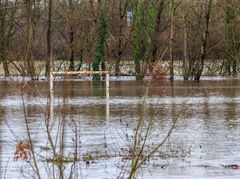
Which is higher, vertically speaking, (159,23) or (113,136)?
(159,23)

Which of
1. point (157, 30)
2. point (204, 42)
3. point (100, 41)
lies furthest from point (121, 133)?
point (157, 30)

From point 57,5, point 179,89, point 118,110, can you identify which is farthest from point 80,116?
point 57,5

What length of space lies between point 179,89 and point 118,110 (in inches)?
519

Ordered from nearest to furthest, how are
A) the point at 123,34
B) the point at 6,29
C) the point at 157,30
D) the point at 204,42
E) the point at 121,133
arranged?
the point at 121,133, the point at 204,42, the point at 157,30, the point at 123,34, the point at 6,29

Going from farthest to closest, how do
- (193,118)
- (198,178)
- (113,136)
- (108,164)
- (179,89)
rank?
(179,89) < (193,118) < (113,136) < (108,164) < (198,178)

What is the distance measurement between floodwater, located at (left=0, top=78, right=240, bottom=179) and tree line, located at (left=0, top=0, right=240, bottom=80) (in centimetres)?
1832

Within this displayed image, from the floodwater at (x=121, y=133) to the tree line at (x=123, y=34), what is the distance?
18322mm

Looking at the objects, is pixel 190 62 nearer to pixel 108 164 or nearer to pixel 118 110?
pixel 118 110

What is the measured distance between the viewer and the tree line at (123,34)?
2109 inches

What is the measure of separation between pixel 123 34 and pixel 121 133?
36.8 meters

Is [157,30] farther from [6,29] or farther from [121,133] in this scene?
[121,133]

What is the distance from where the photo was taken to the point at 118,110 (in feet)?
88.8

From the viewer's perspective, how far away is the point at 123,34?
56.1m

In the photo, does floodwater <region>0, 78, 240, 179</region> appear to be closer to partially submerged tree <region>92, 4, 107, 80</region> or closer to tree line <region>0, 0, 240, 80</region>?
tree line <region>0, 0, 240, 80</region>
